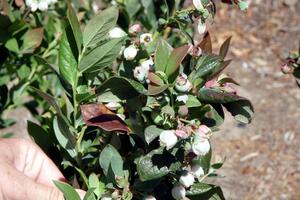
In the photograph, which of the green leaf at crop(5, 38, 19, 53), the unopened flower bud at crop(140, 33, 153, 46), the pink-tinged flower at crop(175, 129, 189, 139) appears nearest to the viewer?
the pink-tinged flower at crop(175, 129, 189, 139)

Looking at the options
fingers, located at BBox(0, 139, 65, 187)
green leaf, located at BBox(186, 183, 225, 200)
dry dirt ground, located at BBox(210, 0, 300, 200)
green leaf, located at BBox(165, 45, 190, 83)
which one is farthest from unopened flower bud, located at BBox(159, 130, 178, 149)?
dry dirt ground, located at BBox(210, 0, 300, 200)

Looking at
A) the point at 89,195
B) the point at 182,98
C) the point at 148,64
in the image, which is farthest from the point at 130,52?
the point at 89,195

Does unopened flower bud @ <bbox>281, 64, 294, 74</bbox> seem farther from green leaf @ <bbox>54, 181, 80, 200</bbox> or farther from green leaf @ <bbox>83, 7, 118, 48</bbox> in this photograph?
green leaf @ <bbox>54, 181, 80, 200</bbox>

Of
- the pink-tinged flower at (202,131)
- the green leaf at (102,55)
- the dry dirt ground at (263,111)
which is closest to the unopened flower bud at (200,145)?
the pink-tinged flower at (202,131)

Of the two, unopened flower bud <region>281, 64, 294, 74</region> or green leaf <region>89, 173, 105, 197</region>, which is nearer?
green leaf <region>89, 173, 105, 197</region>

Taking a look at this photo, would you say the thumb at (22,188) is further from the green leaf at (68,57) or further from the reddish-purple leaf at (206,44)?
the reddish-purple leaf at (206,44)

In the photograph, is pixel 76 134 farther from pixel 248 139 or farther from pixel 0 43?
pixel 248 139
